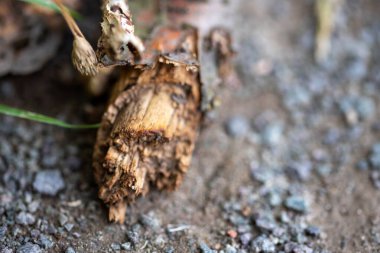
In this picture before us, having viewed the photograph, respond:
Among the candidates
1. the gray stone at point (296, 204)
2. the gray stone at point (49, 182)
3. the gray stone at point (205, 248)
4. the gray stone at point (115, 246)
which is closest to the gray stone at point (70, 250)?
the gray stone at point (115, 246)

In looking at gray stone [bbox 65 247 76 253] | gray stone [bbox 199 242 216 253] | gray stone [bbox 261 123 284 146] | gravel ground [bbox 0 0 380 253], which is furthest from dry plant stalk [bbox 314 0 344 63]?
gray stone [bbox 65 247 76 253]

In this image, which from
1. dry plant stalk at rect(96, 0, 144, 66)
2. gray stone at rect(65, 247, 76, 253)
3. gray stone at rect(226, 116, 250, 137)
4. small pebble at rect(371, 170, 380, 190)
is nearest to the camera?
dry plant stalk at rect(96, 0, 144, 66)

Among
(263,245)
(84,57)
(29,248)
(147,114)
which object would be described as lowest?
(29,248)

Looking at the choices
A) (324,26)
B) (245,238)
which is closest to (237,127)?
(245,238)

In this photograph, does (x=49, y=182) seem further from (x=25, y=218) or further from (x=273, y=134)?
(x=273, y=134)

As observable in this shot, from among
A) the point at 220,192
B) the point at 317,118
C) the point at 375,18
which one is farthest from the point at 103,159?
the point at 375,18

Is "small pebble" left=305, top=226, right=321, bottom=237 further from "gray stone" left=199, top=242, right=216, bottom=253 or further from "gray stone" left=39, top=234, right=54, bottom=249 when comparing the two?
"gray stone" left=39, top=234, right=54, bottom=249

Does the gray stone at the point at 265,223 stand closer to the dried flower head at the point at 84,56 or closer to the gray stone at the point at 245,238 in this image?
the gray stone at the point at 245,238

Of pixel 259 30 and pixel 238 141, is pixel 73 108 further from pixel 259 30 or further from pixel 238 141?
pixel 259 30
